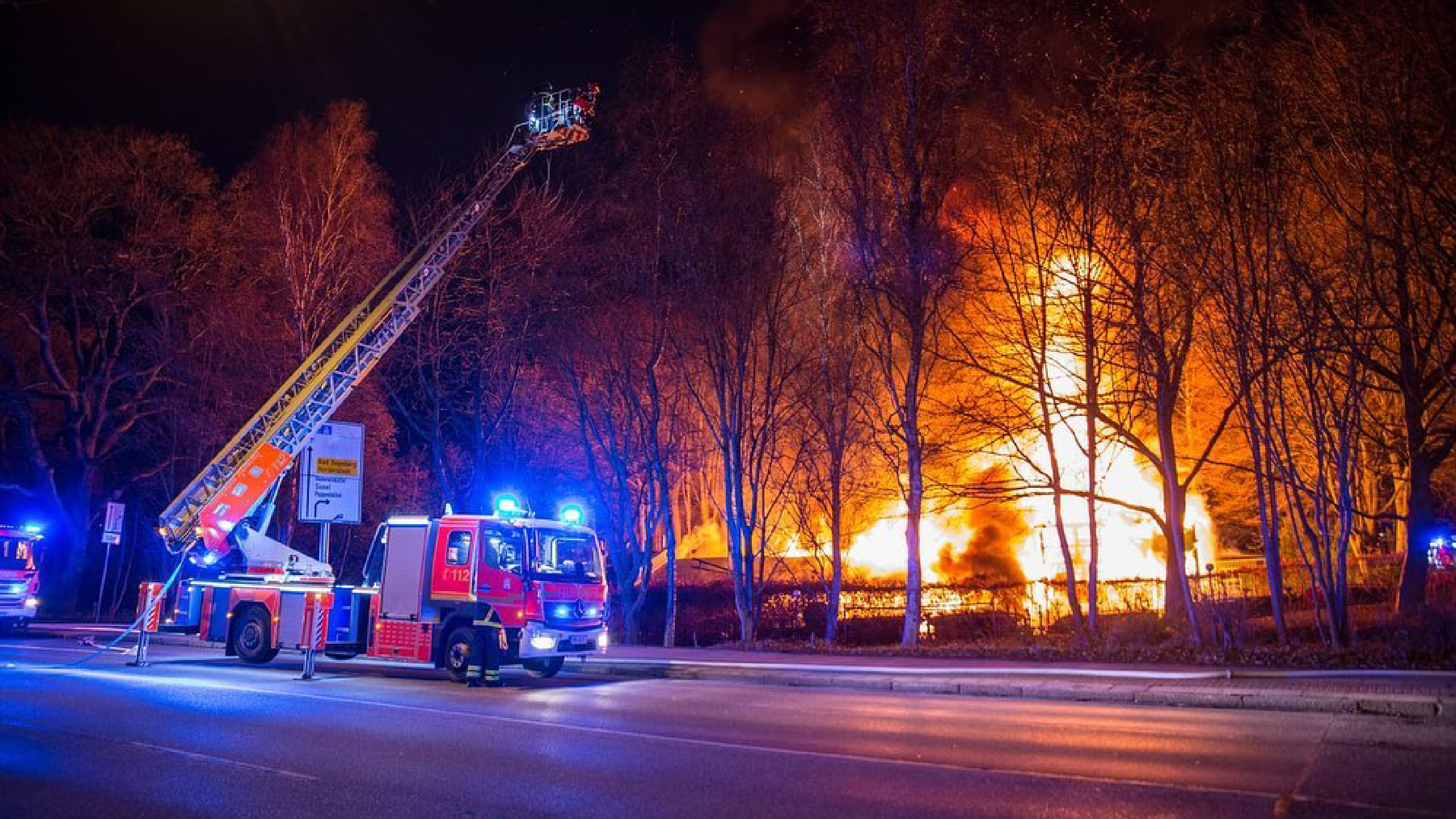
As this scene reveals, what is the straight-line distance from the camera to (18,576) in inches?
Result: 1112

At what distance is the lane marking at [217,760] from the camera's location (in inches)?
331

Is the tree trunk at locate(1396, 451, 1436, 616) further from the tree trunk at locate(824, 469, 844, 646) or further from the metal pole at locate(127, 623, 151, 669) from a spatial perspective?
the metal pole at locate(127, 623, 151, 669)

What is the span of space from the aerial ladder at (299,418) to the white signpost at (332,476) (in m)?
0.36

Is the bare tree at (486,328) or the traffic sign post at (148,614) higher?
the bare tree at (486,328)

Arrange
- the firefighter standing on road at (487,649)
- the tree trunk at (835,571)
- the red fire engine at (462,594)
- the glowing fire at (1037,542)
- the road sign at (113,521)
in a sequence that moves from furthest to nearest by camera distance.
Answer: the glowing fire at (1037,542) < the road sign at (113,521) < the tree trunk at (835,571) < the red fire engine at (462,594) < the firefighter standing on road at (487,649)

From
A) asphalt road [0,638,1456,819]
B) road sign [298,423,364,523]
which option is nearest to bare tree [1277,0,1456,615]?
asphalt road [0,638,1456,819]

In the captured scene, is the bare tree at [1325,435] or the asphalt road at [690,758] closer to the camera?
the asphalt road at [690,758]

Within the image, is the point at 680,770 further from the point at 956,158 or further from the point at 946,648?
the point at 956,158

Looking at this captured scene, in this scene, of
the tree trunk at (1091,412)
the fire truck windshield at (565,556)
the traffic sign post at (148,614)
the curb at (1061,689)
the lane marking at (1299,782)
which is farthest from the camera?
the traffic sign post at (148,614)

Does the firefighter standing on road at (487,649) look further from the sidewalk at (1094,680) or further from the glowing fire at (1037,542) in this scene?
the glowing fire at (1037,542)

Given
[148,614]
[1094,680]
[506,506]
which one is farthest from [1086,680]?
[148,614]

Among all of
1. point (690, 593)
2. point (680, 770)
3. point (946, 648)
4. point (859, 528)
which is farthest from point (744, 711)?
point (859, 528)

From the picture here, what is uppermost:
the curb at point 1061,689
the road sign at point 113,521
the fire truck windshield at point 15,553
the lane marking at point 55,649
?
the road sign at point 113,521

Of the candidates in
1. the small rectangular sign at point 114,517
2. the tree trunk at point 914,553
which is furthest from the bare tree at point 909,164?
the small rectangular sign at point 114,517
